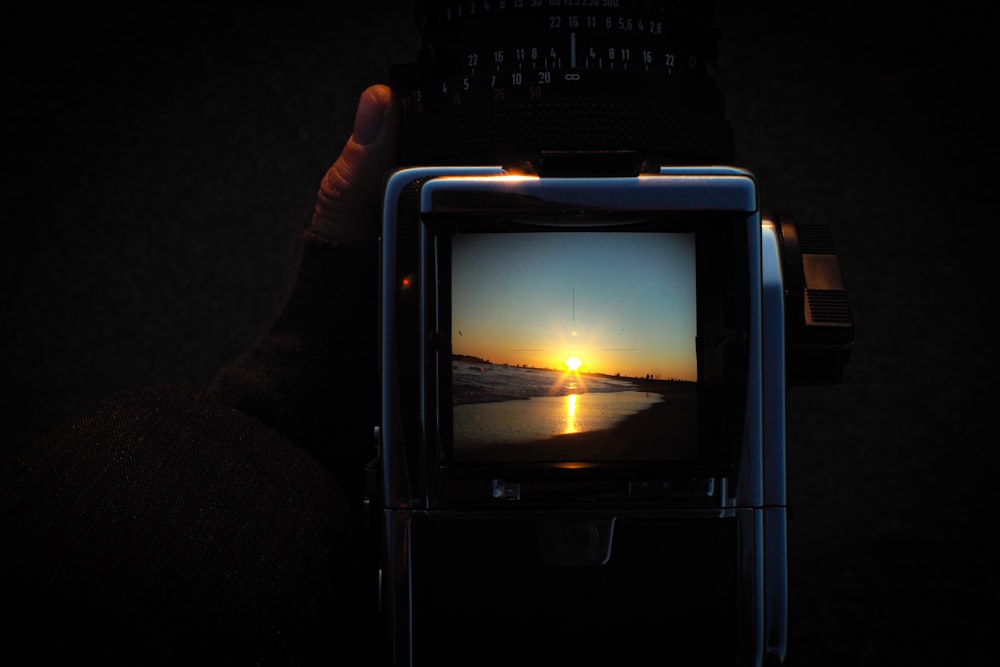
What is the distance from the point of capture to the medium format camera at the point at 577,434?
36 centimetres

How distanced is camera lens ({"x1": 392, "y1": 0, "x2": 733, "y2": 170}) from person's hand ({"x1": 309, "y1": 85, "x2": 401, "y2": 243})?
0.04 m

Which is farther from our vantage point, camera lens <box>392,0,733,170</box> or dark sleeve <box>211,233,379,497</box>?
dark sleeve <box>211,233,379,497</box>

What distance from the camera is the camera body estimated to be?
365mm

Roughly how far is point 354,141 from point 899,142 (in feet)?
2.15

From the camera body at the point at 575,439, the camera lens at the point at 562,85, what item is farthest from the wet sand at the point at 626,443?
the camera lens at the point at 562,85

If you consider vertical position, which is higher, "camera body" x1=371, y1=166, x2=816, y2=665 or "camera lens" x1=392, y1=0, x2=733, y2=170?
"camera lens" x1=392, y1=0, x2=733, y2=170

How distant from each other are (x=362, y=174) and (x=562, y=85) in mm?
124

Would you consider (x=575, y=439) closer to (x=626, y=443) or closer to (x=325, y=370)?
(x=626, y=443)

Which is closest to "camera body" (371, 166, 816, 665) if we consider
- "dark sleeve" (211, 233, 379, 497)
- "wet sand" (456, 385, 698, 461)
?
"wet sand" (456, 385, 698, 461)

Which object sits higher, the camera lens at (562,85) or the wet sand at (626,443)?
the camera lens at (562,85)

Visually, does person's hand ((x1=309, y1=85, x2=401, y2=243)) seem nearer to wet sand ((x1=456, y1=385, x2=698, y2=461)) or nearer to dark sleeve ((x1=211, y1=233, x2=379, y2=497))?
dark sleeve ((x1=211, y1=233, x2=379, y2=497))

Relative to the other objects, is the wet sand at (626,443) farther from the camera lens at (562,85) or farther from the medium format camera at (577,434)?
the camera lens at (562,85)

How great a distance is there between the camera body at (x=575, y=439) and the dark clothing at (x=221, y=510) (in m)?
0.06

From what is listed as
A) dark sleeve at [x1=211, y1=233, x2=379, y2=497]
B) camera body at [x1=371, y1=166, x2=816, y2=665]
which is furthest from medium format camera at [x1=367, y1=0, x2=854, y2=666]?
dark sleeve at [x1=211, y1=233, x2=379, y2=497]
